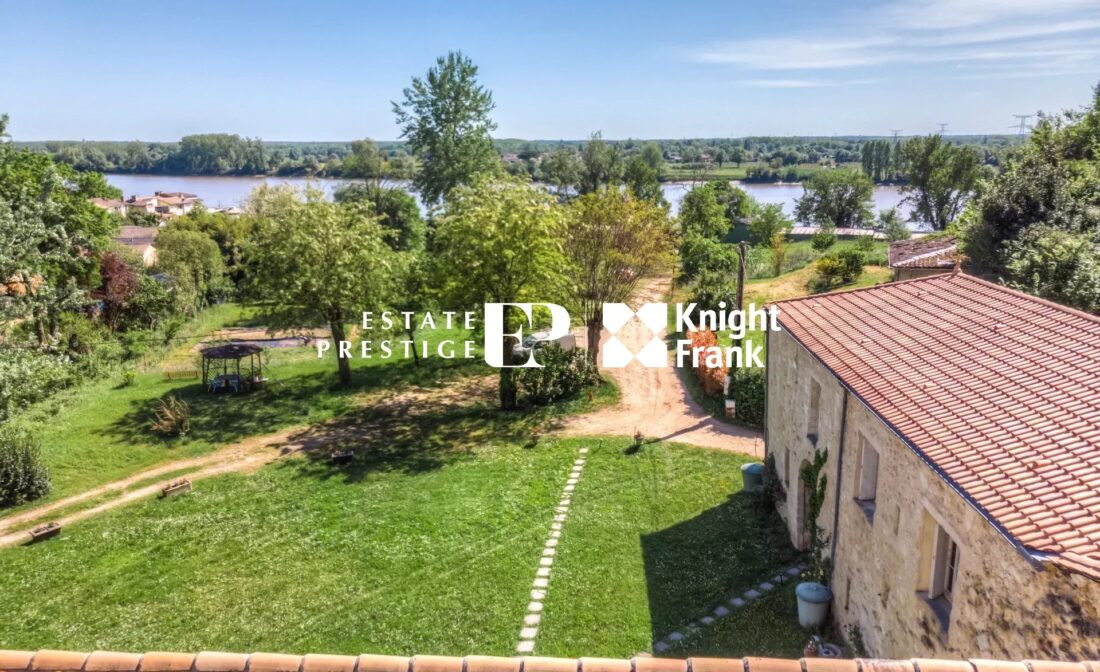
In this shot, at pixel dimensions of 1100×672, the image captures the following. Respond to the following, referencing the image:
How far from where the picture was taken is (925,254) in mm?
27484

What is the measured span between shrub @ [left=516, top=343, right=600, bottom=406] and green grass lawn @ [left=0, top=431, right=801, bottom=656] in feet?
13.5

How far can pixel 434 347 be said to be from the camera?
29.5 m

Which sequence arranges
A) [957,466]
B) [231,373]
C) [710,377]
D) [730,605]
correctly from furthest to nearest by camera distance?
1. [231,373]
2. [710,377]
3. [730,605]
4. [957,466]

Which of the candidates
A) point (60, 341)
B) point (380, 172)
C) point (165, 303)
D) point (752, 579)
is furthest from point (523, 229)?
point (380, 172)

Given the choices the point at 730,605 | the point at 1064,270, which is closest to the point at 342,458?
the point at 730,605

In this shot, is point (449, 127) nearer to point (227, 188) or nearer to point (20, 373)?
point (20, 373)

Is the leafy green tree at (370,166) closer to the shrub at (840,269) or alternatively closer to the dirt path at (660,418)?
the shrub at (840,269)

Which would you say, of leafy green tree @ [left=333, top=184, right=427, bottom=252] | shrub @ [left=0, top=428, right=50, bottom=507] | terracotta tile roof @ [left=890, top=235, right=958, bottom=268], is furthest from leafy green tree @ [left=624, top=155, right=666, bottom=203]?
shrub @ [left=0, top=428, right=50, bottom=507]

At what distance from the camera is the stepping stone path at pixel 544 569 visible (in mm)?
10812

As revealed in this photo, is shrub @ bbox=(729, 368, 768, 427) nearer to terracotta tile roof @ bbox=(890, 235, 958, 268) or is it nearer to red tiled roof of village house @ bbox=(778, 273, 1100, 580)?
red tiled roof of village house @ bbox=(778, 273, 1100, 580)

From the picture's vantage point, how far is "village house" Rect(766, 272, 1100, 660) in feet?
17.4

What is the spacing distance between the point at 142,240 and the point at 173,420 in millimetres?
32880

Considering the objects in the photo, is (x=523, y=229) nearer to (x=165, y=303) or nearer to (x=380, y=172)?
(x=165, y=303)

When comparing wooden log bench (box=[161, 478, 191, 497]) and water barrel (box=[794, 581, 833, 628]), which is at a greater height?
water barrel (box=[794, 581, 833, 628])
